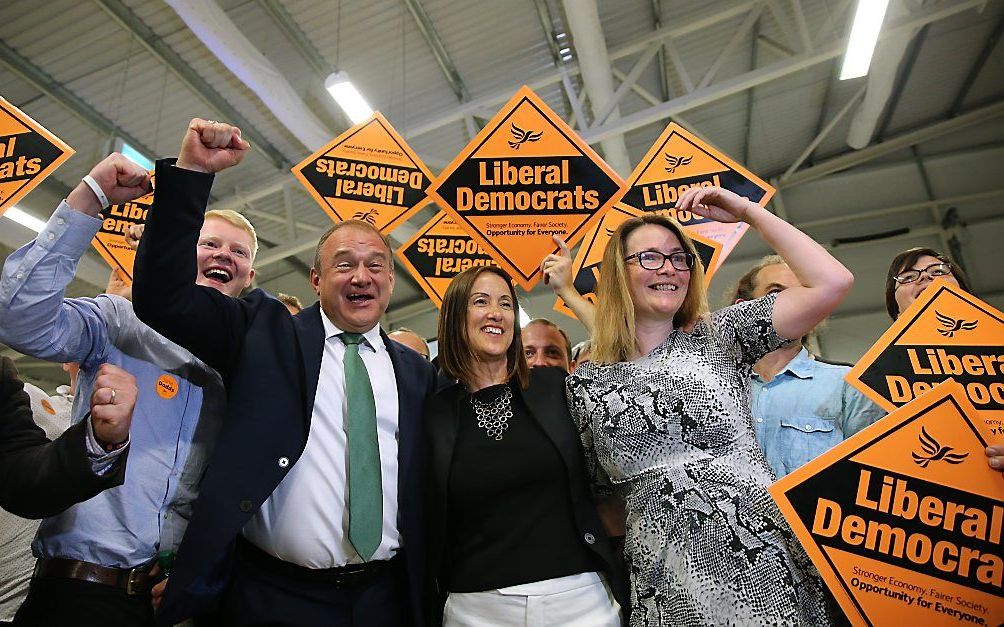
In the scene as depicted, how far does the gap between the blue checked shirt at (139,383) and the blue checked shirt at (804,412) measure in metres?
1.70

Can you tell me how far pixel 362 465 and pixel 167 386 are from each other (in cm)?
58

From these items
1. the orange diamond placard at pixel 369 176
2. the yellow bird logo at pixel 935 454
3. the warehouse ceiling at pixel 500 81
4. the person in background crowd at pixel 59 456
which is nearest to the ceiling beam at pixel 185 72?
the warehouse ceiling at pixel 500 81

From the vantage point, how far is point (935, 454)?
142 cm

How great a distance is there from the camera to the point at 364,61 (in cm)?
633

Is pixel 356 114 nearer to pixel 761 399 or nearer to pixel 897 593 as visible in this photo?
pixel 761 399

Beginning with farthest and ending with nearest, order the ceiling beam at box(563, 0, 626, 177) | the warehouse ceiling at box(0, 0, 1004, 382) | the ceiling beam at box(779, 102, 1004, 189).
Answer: the ceiling beam at box(779, 102, 1004, 189)
the warehouse ceiling at box(0, 0, 1004, 382)
the ceiling beam at box(563, 0, 626, 177)

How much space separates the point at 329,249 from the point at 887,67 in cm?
746

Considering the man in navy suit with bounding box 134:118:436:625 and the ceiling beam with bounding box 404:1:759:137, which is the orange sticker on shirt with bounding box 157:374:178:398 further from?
the ceiling beam with bounding box 404:1:759:137

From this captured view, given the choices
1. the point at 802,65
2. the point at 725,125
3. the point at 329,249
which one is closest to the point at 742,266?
the point at 725,125

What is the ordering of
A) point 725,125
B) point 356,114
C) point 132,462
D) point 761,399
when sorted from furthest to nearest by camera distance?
point 725,125
point 356,114
point 761,399
point 132,462

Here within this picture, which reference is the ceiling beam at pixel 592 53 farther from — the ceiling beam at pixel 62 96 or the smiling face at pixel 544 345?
the ceiling beam at pixel 62 96

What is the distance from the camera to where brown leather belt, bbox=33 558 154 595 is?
4.91 feet

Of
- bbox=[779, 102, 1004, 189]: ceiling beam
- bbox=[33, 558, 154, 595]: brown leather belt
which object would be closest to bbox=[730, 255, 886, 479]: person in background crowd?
bbox=[33, 558, 154, 595]: brown leather belt

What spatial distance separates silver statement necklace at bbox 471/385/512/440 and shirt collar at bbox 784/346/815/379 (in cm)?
110
